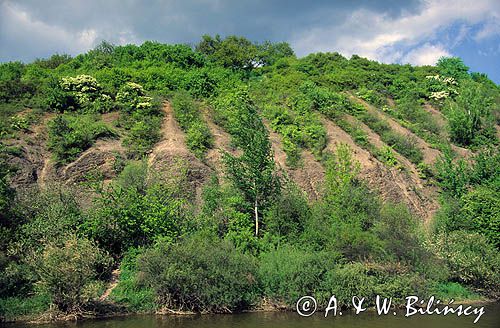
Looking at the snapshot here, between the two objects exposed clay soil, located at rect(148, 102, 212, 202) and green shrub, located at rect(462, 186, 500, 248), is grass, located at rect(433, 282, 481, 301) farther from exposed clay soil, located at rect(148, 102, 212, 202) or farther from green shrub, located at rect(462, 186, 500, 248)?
exposed clay soil, located at rect(148, 102, 212, 202)

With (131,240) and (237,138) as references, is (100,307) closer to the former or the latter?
(131,240)

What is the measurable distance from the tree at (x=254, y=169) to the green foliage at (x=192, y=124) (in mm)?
6574

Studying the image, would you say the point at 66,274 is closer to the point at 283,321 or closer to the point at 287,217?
the point at 283,321

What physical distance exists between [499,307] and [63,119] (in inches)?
1318

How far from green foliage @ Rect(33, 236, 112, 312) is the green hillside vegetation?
0.22ft

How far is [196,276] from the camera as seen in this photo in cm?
2384

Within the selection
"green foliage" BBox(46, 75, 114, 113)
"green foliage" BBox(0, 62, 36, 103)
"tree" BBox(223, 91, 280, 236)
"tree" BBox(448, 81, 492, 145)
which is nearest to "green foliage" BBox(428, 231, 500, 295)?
"tree" BBox(223, 91, 280, 236)

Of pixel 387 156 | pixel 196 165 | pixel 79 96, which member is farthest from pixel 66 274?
pixel 387 156

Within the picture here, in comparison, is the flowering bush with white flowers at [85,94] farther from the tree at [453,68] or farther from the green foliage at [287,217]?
the tree at [453,68]

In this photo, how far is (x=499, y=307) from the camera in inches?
1067

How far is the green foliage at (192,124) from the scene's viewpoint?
39.0 metres

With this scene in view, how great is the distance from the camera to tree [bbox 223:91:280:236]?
3170 cm

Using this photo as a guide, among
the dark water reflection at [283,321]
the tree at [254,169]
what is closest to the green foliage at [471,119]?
the tree at [254,169]

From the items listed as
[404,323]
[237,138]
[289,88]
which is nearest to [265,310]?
[404,323]
